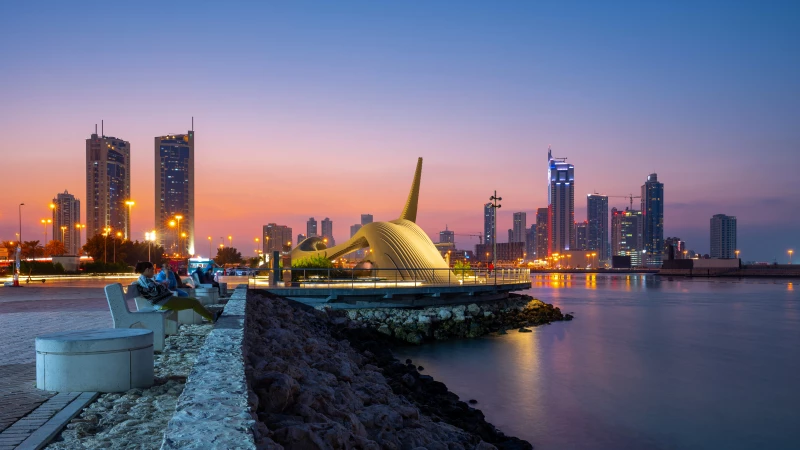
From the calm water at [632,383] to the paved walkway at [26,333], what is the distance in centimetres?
968

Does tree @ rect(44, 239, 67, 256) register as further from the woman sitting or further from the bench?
the bench

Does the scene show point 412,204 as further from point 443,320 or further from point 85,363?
point 85,363

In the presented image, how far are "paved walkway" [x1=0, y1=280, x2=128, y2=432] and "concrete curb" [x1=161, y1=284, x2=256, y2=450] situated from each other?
1.74 metres

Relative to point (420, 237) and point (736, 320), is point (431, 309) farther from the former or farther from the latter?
point (736, 320)

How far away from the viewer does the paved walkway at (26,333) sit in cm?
571

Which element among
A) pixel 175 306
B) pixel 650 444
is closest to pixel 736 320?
pixel 650 444

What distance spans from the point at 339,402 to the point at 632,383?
48.6 feet

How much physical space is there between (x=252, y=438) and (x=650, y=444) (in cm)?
1212

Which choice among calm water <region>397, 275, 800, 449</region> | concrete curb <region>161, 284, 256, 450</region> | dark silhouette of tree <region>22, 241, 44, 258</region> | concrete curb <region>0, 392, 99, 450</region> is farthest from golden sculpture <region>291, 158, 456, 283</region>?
dark silhouette of tree <region>22, 241, 44, 258</region>

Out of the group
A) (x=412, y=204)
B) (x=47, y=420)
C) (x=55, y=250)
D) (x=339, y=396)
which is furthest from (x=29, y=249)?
(x=47, y=420)

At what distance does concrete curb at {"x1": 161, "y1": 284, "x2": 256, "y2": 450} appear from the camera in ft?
10.6

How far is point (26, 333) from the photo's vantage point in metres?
11.2

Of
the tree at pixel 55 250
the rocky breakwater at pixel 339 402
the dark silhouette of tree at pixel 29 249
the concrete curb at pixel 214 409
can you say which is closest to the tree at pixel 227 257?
the tree at pixel 55 250

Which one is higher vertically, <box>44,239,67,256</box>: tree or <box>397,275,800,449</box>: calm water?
<box>44,239,67,256</box>: tree
